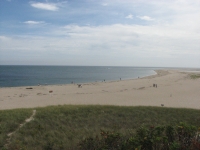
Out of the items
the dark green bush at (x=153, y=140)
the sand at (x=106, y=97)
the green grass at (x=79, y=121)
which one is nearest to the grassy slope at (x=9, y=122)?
the green grass at (x=79, y=121)

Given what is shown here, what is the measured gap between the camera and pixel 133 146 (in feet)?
13.4

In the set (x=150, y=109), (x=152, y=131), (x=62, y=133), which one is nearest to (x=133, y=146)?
(x=152, y=131)

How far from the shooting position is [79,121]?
955cm

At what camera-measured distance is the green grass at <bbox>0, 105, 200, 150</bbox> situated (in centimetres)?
704

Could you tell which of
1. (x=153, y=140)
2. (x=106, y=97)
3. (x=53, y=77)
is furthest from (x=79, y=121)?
(x=53, y=77)

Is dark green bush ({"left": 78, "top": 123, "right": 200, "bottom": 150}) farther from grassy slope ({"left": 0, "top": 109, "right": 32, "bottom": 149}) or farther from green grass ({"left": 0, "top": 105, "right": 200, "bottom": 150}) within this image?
grassy slope ({"left": 0, "top": 109, "right": 32, "bottom": 149})

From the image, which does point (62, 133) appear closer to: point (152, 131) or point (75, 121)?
point (75, 121)

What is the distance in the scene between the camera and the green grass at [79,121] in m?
7.04

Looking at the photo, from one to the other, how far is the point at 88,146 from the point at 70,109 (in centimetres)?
639

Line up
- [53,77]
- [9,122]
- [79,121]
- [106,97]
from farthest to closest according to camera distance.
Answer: [53,77]
[106,97]
[79,121]
[9,122]

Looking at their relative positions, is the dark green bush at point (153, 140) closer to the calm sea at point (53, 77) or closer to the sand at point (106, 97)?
the sand at point (106, 97)

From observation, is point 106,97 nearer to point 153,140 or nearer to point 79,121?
point 79,121

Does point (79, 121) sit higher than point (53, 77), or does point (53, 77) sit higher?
point (79, 121)

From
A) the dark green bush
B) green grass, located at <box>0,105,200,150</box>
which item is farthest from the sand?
the dark green bush
